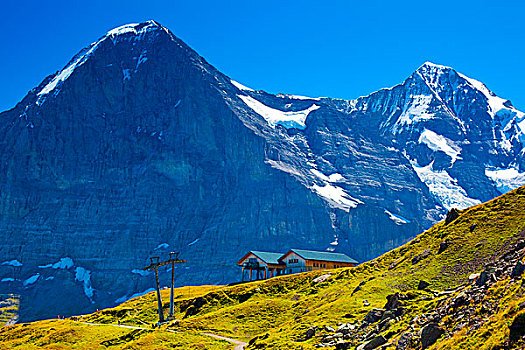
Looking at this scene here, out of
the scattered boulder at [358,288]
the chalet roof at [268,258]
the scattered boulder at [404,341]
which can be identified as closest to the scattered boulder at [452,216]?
the scattered boulder at [358,288]

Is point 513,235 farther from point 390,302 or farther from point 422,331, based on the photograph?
point 422,331

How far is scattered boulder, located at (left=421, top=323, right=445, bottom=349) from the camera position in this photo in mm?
35594

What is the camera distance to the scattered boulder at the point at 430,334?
3559 cm

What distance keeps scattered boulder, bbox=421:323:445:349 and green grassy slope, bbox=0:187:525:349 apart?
1.24 ft

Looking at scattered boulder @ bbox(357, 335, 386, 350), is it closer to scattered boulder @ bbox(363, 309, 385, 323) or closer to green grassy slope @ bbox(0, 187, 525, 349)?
green grassy slope @ bbox(0, 187, 525, 349)

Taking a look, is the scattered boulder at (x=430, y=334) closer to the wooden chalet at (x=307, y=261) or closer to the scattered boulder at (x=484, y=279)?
the scattered boulder at (x=484, y=279)

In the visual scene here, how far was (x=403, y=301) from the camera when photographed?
50.5 metres

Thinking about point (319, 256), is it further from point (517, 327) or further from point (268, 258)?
point (517, 327)

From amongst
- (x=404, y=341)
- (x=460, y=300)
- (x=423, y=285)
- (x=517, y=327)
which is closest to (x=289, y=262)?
(x=423, y=285)

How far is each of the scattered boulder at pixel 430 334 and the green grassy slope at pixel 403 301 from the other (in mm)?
378

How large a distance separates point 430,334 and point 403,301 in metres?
14.7

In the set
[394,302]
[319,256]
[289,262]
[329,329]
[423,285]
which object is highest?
[319,256]

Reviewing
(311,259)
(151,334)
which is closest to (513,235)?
(151,334)

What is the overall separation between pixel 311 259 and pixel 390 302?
3658 inches
